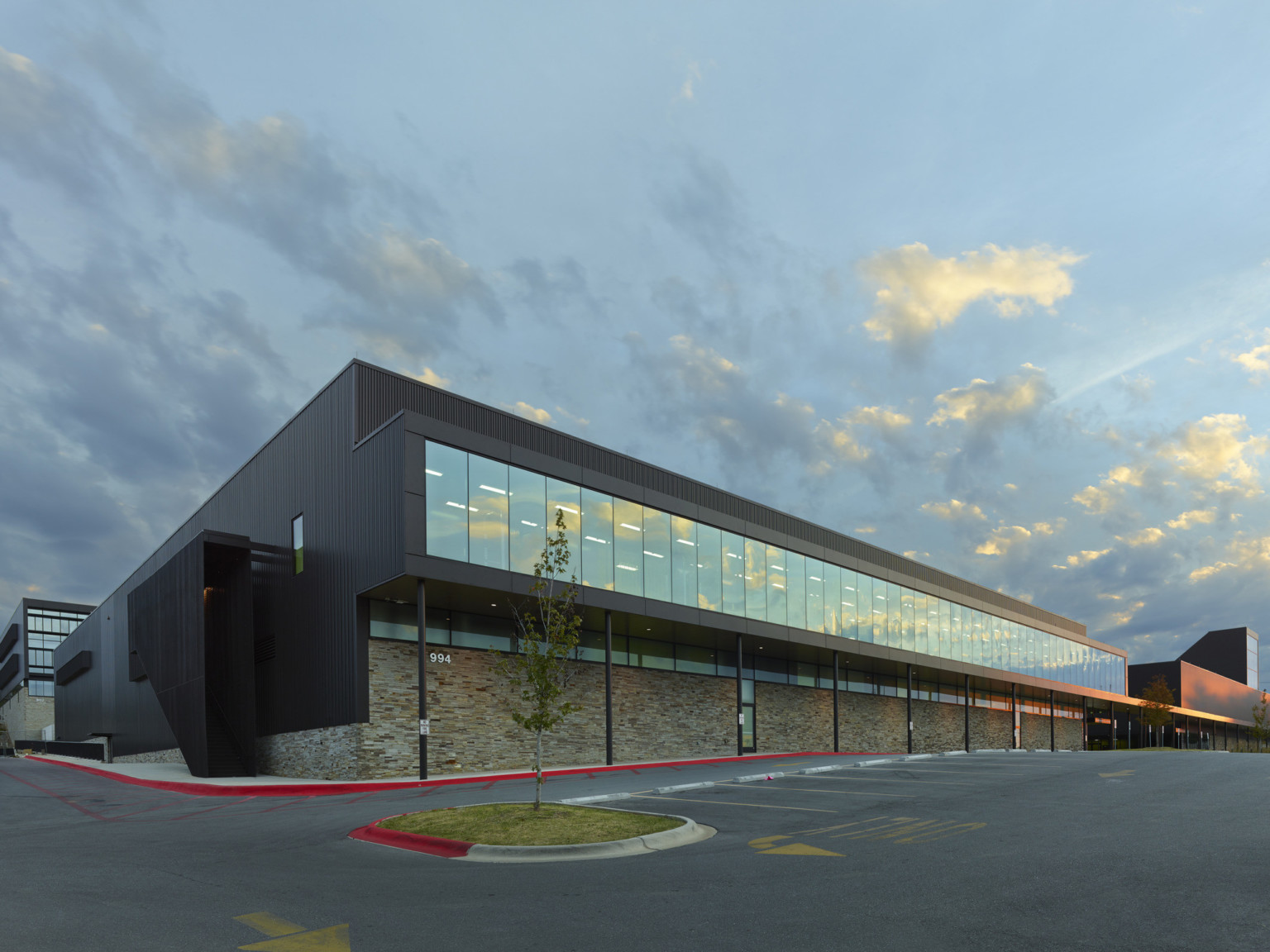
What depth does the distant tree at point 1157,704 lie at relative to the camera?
80.2 meters

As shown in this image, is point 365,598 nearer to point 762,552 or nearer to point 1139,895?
point 762,552

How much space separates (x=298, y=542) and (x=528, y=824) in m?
21.3

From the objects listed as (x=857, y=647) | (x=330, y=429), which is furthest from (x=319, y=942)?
(x=857, y=647)

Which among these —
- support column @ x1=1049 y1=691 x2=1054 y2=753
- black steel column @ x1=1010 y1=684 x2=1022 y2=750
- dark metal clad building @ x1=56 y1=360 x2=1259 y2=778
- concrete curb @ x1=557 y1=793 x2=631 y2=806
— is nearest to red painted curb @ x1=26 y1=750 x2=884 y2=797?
dark metal clad building @ x1=56 y1=360 x2=1259 y2=778

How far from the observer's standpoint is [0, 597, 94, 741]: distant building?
9481 cm

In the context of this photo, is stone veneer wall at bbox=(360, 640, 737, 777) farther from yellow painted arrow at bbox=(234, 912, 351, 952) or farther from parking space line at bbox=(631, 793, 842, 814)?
yellow painted arrow at bbox=(234, 912, 351, 952)

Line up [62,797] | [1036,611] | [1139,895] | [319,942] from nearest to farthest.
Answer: [319,942] < [1139,895] < [62,797] < [1036,611]

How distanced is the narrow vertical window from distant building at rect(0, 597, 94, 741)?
79725 mm

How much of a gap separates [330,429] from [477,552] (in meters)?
7.31

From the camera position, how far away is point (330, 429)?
95.2ft

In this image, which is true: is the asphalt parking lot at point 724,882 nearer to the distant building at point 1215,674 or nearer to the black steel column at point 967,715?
the black steel column at point 967,715

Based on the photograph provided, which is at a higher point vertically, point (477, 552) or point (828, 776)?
point (477, 552)

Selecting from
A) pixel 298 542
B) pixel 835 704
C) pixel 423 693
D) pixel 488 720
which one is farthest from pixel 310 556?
pixel 835 704

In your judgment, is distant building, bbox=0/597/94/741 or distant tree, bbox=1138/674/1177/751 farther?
distant building, bbox=0/597/94/741
